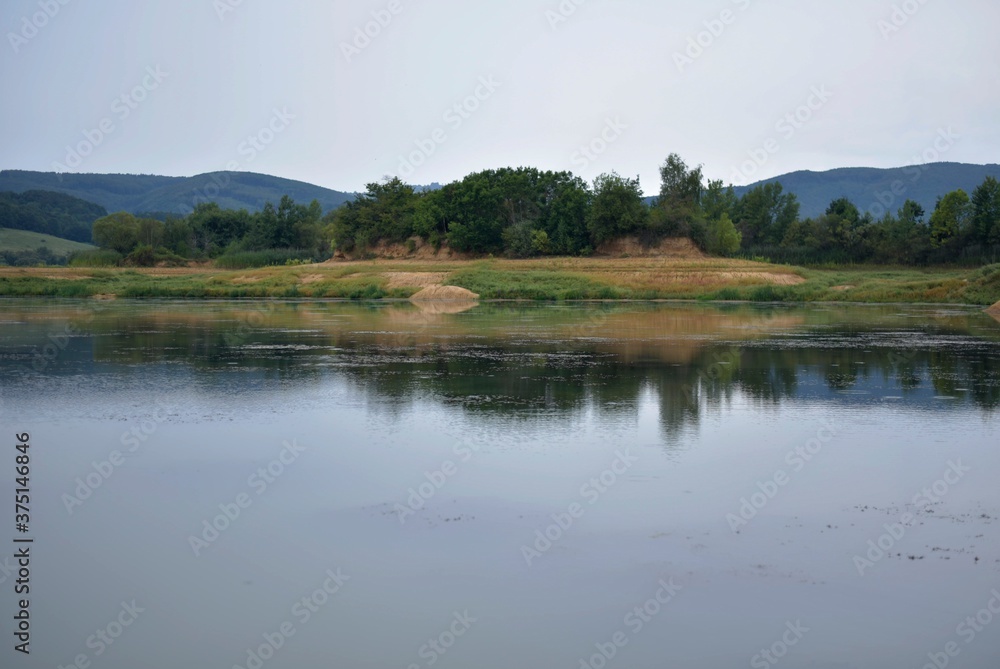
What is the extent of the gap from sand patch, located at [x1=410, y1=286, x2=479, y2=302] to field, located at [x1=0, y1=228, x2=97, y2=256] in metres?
105

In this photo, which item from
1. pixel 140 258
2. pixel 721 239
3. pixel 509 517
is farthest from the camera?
pixel 140 258

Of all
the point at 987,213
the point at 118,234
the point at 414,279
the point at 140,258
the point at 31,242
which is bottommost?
the point at 414,279

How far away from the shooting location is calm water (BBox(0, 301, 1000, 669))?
7.41 m

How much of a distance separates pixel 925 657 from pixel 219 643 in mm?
5375

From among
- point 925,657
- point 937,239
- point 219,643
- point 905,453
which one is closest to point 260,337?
point 905,453

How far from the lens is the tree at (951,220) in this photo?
81.5 m

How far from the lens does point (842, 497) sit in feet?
36.3

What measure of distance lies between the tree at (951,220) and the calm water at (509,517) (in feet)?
218

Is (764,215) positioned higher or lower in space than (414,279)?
higher

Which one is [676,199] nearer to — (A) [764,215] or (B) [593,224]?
(B) [593,224]

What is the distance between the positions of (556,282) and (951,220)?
39.9 metres

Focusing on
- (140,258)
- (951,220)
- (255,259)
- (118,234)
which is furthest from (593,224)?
(118,234)

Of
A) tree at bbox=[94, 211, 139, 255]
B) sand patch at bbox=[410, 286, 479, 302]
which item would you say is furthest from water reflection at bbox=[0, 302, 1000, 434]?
tree at bbox=[94, 211, 139, 255]

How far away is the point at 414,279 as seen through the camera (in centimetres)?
6844
